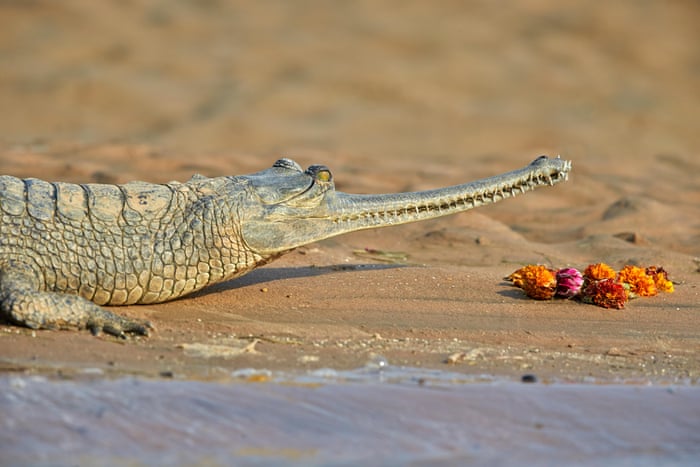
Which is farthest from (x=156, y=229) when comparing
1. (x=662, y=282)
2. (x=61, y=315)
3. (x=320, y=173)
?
(x=662, y=282)

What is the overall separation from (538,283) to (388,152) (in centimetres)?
984

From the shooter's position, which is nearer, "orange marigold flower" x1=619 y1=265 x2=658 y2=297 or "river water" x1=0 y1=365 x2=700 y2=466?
"river water" x1=0 y1=365 x2=700 y2=466

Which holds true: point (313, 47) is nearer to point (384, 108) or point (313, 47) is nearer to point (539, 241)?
point (384, 108)

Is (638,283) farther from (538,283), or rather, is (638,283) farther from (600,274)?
(538,283)

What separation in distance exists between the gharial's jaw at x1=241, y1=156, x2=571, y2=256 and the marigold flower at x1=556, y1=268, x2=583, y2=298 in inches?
23.1

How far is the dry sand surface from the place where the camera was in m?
5.17

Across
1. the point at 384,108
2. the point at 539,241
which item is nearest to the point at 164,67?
the point at 384,108

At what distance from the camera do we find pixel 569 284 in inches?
245

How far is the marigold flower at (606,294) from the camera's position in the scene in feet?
20.2

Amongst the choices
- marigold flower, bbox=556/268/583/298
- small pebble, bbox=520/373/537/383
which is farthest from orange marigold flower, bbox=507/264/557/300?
small pebble, bbox=520/373/537/383

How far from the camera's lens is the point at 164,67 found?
62.0 ft

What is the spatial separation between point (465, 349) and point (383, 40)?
16.7 meters

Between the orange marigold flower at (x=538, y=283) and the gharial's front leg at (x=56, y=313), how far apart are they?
7.95ft

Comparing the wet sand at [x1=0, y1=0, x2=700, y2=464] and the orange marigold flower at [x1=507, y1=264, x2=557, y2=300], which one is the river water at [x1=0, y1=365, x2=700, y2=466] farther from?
the orange marigold flower at [x1=507, y1=264, x2=557, y2=300]
